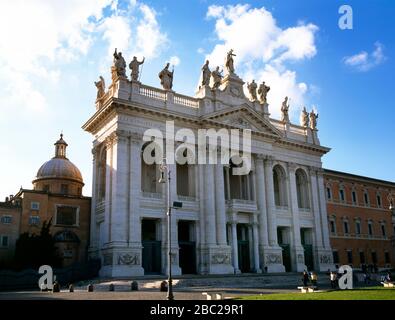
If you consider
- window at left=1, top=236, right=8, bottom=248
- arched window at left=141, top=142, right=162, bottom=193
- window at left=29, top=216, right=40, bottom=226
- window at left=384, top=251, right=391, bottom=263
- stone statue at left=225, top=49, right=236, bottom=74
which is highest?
stone statue at left=225, top=49, right=236, bottom=74

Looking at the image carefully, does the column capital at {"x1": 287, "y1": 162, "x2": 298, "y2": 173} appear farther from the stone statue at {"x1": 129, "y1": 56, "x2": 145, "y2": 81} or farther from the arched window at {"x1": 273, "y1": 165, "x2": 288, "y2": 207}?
the stone statue at {"x1": 129, "y1": 56, "x2": 145, "y2": 81}

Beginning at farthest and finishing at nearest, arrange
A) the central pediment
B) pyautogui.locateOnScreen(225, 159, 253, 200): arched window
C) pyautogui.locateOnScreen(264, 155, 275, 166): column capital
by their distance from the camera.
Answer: pyautogui.locateOnScreen(264, 155, 275, 166): column capital < pyautogui.locateOnScreen(225, 159, 253, 200): arched window < the central pediment

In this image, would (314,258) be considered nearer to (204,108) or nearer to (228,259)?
(228,259)

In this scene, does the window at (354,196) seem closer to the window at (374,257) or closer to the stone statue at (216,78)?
the window at (374,257)

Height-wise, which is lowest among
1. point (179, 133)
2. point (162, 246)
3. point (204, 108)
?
point (162, 246)

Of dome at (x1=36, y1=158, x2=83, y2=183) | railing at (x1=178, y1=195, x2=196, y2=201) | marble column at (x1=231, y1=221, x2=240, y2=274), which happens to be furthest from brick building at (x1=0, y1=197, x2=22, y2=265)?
marble column at (x1=231, y1=221, x2=240, y2=274)

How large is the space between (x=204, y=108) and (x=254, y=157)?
25.7ft

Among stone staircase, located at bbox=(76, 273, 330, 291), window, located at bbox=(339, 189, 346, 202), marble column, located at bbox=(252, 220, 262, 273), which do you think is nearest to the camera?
stone staircase, located at bbox=(76, 273, 330, 291)

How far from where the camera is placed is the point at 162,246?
128 ft

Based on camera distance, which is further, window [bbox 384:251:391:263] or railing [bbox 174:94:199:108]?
window [bbox 384:251:391:263]

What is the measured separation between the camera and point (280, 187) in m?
50.8

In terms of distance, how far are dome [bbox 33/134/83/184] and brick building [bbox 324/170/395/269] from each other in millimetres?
32521

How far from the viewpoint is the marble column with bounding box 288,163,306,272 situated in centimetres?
4820
